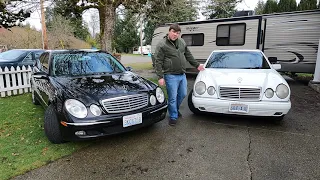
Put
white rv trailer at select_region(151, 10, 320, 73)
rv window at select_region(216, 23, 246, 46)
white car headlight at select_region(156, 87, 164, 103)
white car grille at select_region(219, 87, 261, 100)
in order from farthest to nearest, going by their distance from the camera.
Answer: rv window at select_region(216, 23, 246, 46) → white rv trailer at select_region(151, 10, 320, 73) → white car grille at select_region(219, 87, 261, 100) → white car headlight at select_region(156, 87, 164, 103)

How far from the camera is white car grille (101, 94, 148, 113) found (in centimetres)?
313

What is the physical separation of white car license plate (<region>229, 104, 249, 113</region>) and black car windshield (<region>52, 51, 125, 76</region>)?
2255 mm

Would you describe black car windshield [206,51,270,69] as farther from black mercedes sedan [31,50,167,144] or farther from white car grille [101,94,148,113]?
white car grille [101,94,148,113]

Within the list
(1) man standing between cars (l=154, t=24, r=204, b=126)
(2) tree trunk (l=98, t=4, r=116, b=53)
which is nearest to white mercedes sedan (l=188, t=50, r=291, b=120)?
(1) man standing between cars (l=154, t=24, r=204, b=126)

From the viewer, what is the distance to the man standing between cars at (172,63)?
400 cm

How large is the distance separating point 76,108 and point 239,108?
265cm

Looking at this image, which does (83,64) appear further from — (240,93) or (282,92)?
(282,92)

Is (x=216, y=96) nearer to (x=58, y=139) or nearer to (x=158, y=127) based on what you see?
(x=158, y=127)

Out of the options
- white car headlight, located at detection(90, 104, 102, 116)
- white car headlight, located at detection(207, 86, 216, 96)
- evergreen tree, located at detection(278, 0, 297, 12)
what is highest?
evergreen tree, located at detection(278, 0, 297, 12)

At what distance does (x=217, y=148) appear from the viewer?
3.28 meters

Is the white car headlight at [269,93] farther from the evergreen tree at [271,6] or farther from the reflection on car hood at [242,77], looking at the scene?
the evergreen tree at [271,6]

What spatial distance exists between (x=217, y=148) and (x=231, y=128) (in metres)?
0.92

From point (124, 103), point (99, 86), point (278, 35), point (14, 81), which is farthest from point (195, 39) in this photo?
point (124, 103)

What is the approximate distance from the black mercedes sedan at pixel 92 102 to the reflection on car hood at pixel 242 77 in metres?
1.18
